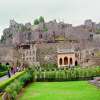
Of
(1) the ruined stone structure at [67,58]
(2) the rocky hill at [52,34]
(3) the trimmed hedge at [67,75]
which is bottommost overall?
(3) the trimmed hedge at [67,75]

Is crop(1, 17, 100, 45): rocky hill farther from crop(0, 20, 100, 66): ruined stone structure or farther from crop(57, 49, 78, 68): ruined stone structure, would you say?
crop(57, 49, 78, 68): ruined stone structure

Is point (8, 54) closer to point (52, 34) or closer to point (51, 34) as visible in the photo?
point (51, 34)

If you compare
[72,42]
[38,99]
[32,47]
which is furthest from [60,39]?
[38,99]

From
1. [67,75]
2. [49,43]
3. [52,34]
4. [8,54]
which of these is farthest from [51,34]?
[67,75]

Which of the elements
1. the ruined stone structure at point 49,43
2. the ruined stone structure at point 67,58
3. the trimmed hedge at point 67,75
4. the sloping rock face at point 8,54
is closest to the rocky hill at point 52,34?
the ruined stone structure at point 49,43

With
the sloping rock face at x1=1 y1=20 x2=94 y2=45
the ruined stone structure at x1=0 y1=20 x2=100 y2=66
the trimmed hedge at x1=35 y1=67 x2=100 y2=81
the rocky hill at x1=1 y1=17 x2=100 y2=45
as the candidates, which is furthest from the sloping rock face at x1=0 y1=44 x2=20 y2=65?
the trimmed hedge at x1=35 y1=67 x2=100 y2=81

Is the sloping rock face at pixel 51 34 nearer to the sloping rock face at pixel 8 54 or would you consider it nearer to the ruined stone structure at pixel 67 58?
the sloping rock face at pixel 8 54

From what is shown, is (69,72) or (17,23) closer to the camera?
(69,72)

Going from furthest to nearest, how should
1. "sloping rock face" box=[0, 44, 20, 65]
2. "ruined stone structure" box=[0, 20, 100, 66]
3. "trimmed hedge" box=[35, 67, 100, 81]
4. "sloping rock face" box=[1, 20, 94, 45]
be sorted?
"sloping rock face" box=[1, 20, 94, 45]
"sloping rock face" box=[0, 44, 20, 65]
"ruined stone structure" box=[0, 20, 100, 66]
"trimmed hedge" box=[35, 67, 100, 81]

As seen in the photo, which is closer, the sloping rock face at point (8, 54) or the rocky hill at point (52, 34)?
the sloping rock face at point (8, 54)

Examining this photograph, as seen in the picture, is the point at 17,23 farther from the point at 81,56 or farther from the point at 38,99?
the point at 38,99

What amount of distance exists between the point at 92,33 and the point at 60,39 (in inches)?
343

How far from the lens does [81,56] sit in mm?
67562

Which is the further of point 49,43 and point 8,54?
point 49,43
